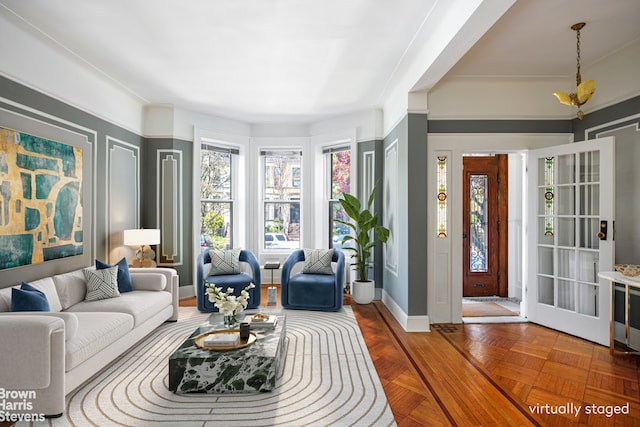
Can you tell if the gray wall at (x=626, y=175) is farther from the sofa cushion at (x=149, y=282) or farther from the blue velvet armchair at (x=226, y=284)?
the sofa cushion at (x=149, y=282)

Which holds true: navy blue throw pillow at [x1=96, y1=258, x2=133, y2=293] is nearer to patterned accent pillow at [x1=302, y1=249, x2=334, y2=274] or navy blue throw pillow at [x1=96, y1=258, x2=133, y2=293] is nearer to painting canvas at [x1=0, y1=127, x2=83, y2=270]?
painting canvas at [x1=0, y1=127, x2=83, y2=270]

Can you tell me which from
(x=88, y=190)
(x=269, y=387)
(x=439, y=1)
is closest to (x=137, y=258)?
(x=88, y=190)

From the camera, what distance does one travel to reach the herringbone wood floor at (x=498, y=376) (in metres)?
2.29

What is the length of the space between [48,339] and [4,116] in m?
1.98

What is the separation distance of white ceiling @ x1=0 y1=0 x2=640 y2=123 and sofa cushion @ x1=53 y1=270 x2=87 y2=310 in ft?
7.15

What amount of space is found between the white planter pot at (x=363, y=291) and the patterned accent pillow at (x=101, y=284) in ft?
9.46

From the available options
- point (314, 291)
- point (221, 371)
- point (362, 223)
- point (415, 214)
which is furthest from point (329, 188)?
point (221, 371)

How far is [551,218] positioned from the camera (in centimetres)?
407

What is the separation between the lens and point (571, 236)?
388 centimetres

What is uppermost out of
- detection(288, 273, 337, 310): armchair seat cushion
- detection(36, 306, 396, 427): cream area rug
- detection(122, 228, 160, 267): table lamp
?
detection(122, 228, 160, 267): table lamp

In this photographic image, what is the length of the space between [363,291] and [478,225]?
232 cm

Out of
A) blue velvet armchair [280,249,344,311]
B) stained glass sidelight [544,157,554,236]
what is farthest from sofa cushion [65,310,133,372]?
stained glass sidelight [544,157,554,236]

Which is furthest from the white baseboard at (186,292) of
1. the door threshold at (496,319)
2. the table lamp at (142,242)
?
the door threshold at (496,319)

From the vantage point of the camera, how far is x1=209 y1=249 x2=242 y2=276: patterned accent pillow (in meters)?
4.92
